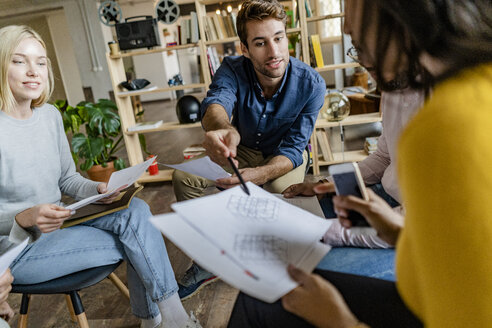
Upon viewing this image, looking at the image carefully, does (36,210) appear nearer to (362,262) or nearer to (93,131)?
(362,262)

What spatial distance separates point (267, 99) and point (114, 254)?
1114 millimetres

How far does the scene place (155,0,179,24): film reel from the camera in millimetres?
3178

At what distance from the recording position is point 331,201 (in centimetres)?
132

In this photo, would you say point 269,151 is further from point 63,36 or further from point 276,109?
point 63,36

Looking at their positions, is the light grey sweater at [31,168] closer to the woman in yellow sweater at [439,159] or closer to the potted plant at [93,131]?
the woman in yellow sweater at [439,159]

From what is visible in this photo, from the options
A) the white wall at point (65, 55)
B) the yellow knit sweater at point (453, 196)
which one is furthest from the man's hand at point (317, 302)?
the white wall at point (65, 55)

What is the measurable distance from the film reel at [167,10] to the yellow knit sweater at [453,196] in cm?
309

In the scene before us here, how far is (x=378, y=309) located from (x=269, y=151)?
135cm

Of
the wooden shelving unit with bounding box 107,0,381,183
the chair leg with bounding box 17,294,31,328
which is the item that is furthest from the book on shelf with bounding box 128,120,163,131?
the chair leg with bounding box 17,294,31,328

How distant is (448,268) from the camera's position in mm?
501

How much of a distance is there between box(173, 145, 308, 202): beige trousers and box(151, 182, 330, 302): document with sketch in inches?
39.1

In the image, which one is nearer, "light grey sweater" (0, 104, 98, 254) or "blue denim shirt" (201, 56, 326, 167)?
"light grey sweater" (0, 104, 98, 254)

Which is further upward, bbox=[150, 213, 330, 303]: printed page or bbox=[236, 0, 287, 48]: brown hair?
bbox=[236, 0, 287, 48]: brown hair

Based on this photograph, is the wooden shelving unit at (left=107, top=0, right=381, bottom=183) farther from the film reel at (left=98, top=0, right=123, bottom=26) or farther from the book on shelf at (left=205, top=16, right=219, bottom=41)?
the film reel at (left=98, top=0, right=123, bottom=26)
